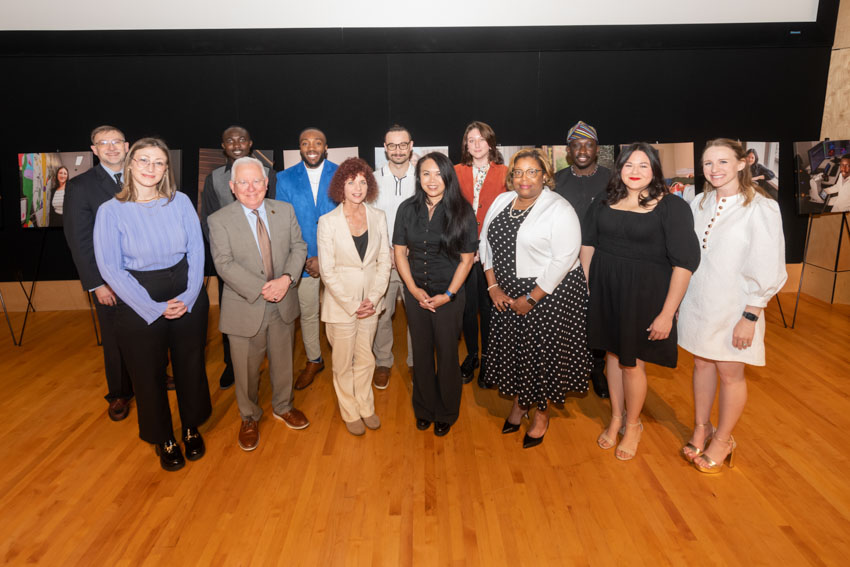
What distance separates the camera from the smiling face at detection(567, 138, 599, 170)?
3.60m

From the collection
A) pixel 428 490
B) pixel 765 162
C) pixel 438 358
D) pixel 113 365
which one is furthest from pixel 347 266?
pixel 765 162

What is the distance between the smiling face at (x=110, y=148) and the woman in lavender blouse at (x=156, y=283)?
0.77 metres

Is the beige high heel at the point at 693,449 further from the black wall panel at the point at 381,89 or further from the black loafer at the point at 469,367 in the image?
the black wall panel at the point at 381,89

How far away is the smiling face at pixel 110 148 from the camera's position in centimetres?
326

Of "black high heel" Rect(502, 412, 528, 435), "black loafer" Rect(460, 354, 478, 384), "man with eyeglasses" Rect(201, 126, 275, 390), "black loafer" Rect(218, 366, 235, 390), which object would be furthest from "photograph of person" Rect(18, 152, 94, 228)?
"black high heel" Rect(502, 412, 528, 435)

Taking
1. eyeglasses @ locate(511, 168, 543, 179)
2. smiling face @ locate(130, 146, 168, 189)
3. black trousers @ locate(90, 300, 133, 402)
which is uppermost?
smiling face @ locate(130, 146, 168, 189)

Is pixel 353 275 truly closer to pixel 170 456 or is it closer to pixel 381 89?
pixel 170 456

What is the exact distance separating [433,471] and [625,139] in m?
4.60

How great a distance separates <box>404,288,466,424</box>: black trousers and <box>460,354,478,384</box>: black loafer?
80 cm

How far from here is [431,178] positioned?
2947mm

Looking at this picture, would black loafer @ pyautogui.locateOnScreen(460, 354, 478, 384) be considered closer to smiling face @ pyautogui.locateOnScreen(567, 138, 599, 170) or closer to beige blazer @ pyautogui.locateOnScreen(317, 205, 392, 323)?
beige blazer @ pyautogui.locateOnScreen(317, 205, 392, 323)

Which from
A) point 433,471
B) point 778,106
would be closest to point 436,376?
point 433,471

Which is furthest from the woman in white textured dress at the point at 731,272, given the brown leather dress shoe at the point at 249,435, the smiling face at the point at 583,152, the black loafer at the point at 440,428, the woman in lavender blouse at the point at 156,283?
the woman in lavender blouse at the point at 156,283

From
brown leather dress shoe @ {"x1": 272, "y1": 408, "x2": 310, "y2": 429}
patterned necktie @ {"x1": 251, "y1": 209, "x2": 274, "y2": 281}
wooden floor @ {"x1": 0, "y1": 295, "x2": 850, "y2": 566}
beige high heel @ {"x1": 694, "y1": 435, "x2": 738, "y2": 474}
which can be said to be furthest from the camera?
brown leather dress shoe @ {"x1": 272, "y1": 408, "x2": 310, "y2": 429}
